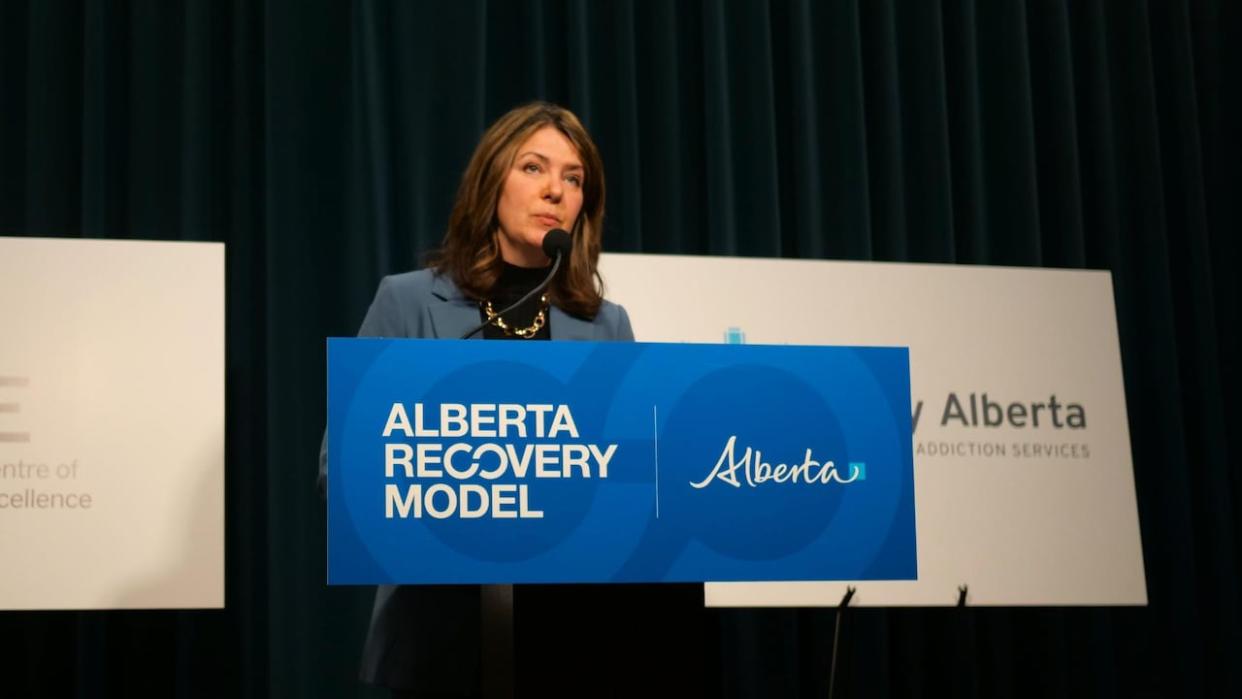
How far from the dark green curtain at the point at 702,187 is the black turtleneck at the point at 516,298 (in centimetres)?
139

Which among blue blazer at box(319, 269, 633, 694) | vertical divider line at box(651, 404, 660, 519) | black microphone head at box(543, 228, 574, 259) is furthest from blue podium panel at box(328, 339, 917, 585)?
black microphone head at box(543, 228, 574, 259)

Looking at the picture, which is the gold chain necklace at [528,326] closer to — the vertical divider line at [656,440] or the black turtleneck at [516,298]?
the black turtleneck at [516,298]

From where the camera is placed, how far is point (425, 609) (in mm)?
1911

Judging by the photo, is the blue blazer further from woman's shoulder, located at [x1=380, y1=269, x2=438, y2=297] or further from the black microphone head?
the black microphone head

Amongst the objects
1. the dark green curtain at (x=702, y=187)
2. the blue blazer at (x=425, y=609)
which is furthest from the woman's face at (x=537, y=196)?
the dark green curtain at (x=702, y=187)

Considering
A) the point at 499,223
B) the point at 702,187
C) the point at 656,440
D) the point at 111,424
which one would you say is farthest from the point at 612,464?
the point at 702,187

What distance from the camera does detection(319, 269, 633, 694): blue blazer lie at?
1.86m

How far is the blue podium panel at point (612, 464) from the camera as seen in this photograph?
5.30 ft

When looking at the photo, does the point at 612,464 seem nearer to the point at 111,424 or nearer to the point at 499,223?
the point at 499,223


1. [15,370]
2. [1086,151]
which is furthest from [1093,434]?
[15,370]

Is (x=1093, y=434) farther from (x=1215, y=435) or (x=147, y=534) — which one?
(x=147, y=534)

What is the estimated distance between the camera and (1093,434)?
12.0 ft

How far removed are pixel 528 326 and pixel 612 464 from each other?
1.71 feet

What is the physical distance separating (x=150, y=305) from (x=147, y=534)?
50 cm
